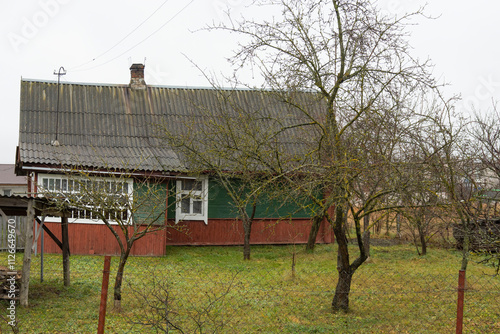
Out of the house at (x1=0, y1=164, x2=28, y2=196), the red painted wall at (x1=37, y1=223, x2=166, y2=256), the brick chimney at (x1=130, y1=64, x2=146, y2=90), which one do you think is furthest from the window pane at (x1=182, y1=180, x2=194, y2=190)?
the house at (x1=0, y1=164, x2=28, y2=196)

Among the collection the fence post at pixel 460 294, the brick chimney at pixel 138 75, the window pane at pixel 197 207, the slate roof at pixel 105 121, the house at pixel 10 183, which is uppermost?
the brick chimney at pixel 138 75

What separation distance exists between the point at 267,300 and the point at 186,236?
28.9 ft

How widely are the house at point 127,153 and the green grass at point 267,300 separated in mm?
1446

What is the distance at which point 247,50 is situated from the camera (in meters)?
9.28

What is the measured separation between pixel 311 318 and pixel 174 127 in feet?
38.5

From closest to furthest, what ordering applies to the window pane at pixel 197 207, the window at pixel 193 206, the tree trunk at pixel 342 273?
the tree trunk at pixel 342 273 < the window at pixel 193 206 < the window pane at pixel 197 207

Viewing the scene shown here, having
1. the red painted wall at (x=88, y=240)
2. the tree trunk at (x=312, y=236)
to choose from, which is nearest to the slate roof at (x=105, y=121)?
the red painted wall at (x=88, y=240)

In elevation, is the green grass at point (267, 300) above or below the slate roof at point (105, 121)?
below

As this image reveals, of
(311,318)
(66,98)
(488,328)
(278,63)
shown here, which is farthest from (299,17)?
(66,98)

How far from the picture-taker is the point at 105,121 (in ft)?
63.7

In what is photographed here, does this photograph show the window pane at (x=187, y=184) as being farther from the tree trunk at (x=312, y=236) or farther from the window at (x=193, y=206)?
the tree trunk at (x=312, y=236)

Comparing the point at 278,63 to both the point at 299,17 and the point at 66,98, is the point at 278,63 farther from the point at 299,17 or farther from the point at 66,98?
the point at 66,98

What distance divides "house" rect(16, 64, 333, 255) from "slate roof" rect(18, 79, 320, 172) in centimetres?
3

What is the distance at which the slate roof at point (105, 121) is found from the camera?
17.0 metres
